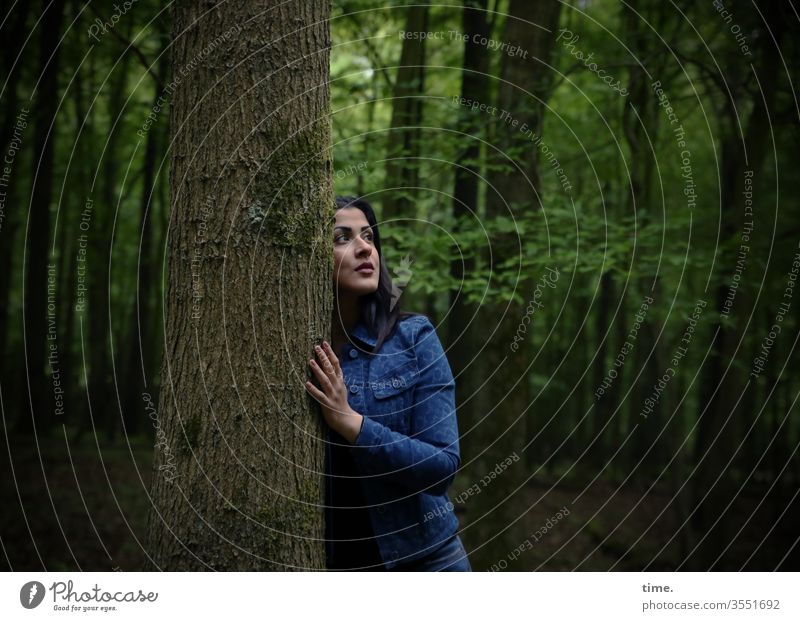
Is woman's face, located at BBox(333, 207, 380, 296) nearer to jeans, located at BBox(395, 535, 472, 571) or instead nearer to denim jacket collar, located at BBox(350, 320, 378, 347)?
denim jacket collar, located at BBox(350, 320, 378, 347)

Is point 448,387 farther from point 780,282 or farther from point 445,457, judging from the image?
point 780,282

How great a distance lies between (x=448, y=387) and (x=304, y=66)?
1.39 metres

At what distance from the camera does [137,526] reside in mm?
9383

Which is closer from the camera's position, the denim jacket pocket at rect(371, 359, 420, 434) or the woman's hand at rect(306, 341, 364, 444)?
the woman's hand at rect(306, 341, 364, 444)

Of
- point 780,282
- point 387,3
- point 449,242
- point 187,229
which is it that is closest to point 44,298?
point 387,3

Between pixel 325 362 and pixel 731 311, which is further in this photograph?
pixel 731 311

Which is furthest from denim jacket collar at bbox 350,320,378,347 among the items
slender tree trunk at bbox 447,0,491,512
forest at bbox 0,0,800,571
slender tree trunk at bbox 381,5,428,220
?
slender tree trunk at bbox 447,0,491,512

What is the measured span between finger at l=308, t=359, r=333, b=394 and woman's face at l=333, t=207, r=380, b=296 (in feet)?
1.50

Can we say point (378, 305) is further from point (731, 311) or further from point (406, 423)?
point (731, 311)

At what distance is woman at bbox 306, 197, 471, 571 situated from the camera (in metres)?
2.56

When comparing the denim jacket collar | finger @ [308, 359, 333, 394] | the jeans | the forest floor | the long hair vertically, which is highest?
the long hair

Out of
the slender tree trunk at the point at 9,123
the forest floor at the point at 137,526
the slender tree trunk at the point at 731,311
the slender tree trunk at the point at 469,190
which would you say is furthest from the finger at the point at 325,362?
the slender tree trunk at the point at 731,311

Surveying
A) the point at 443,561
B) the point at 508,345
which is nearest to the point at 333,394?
the point at 443,561

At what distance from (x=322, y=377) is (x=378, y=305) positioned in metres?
0.51
